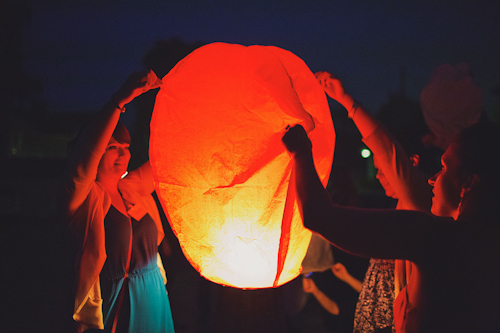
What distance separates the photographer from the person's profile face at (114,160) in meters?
1.91

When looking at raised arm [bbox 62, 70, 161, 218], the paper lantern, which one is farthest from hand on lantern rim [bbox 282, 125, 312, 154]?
raised arm [bbox 62, 70, 161, 218]

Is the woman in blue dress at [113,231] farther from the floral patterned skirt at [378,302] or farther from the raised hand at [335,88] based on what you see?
the floral patterned skirt at [378,302]

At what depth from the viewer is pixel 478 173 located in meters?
1.14

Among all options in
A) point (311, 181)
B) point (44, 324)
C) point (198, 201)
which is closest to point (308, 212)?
point (311, 181)

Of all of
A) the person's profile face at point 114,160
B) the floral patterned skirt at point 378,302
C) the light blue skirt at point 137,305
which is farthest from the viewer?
the floral patterned skirt at point 378,302

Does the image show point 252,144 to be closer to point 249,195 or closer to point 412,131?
point 249,195

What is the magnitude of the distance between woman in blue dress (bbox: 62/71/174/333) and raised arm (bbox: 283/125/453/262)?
895 millimetres

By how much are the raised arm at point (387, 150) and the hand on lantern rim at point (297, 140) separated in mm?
562

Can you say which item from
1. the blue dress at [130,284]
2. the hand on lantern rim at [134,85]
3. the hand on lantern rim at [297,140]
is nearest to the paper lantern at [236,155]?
the hand on lantern rim at [297,140]

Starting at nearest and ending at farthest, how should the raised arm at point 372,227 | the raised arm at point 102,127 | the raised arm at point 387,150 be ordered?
the raised arm at point 372,227 → the raised arm at point 102,127 → the raised arm at point 387,150

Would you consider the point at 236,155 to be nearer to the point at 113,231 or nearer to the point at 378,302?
the point at 113,231

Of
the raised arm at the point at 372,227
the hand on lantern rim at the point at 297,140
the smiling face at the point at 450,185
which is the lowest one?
the raised arm at the point at 372,227

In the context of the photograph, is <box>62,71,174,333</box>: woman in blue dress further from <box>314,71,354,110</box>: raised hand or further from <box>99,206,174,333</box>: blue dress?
<box>314,71,354,110</box>: raised hand

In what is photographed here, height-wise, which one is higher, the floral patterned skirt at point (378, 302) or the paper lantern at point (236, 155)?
the paper lantern at point (236, 155)
